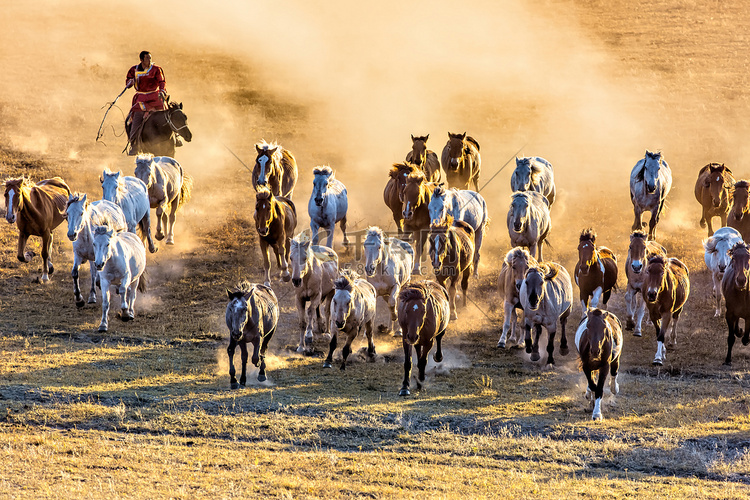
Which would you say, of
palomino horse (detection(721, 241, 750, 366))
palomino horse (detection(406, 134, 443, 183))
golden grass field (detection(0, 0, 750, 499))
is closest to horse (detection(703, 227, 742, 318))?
golden grass field (detection(0, 0, 750, 499))

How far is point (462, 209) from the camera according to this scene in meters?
22.0

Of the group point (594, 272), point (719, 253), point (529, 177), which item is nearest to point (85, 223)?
point (594, 272)

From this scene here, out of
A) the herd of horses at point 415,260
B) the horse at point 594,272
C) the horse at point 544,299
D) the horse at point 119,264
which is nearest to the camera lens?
the herd of horses at point 415,260

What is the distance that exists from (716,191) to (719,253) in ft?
14.4

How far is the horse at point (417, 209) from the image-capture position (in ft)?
69.5

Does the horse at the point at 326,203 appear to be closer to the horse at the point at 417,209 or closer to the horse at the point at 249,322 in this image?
the horse at the point at 417,209

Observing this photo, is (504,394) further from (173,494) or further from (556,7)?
(556,7)

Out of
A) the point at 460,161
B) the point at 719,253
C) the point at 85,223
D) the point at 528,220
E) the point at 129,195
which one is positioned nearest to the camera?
→ the point at 85,223

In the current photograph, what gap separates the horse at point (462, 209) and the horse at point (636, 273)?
4.10 m

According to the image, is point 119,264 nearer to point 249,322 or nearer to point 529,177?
point 249,322

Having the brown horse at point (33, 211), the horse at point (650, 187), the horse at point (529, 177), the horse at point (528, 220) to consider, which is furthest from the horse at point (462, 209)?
the brown horse at point (33, 211)

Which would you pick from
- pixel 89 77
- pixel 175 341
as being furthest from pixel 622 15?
pixel 175 341

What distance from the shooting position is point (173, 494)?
11.3m

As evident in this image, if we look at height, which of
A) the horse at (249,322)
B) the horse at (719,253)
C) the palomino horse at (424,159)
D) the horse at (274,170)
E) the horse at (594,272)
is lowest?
the horse at (249,322)
